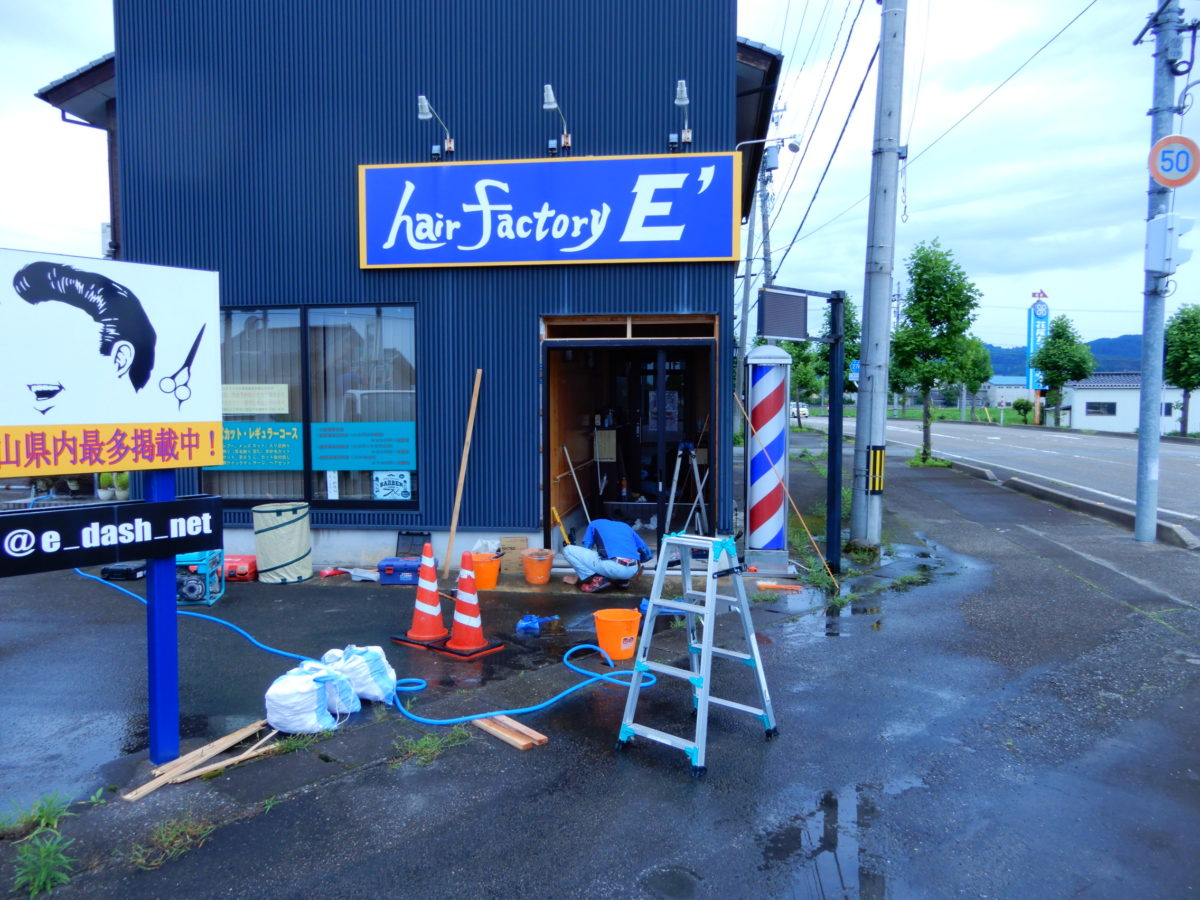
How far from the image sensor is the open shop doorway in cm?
937

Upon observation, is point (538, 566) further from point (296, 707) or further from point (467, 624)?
point (296, 707)

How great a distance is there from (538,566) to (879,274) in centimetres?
554

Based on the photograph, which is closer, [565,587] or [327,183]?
[565,587]

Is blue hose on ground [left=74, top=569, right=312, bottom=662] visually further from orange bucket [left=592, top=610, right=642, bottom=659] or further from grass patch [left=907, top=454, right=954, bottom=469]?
grass patch [left=907, top=454, right=954, bottom=469]

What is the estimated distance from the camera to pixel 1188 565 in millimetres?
9297

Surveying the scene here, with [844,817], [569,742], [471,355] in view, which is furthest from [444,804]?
[471,355]

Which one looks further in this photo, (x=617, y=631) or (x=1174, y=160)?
(x=1174, y=160)

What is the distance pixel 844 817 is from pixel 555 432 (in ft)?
21.8

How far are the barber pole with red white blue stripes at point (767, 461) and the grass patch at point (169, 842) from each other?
6.42 metres

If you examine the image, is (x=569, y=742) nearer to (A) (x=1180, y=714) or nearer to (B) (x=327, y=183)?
(A) (x=1180, y=714)

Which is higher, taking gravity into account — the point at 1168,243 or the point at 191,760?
the point at 1168,243

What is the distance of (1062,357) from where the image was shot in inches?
1601

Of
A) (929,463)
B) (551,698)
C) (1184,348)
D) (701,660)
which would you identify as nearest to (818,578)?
(551,698)

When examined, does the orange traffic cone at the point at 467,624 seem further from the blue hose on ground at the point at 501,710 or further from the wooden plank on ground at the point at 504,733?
the wooden plank on ground at the point at 504,733
